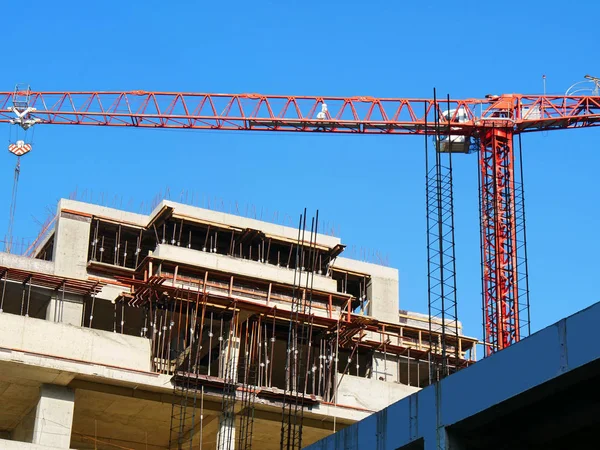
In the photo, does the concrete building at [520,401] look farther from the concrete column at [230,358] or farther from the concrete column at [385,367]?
the concrete column at [385,367]

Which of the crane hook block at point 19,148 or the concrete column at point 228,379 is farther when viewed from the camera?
the crane hook block at point 19,148

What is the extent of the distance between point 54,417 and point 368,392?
Result: 1305cm

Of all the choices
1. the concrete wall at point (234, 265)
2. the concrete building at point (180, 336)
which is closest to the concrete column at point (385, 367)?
the concrete building at point (180, 336)

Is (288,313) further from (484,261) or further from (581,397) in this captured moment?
(581,397)

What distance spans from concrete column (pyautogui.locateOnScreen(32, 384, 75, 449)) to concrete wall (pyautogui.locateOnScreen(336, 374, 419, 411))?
10968mm

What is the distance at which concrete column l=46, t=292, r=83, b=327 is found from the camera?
45.5 meters

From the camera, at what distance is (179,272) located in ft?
153

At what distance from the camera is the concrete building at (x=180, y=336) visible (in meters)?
42.3

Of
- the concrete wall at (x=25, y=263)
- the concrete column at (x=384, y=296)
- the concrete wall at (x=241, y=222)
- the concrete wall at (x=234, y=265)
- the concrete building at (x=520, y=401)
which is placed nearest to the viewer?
the concrete building at (x=520, y=401)

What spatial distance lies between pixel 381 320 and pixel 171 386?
1280 centimetres

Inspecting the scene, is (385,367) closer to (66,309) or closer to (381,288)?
(381,288)

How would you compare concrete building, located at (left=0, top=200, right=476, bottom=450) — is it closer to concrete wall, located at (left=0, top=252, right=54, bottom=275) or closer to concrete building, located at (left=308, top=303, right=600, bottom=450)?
concrete wall, located at (left=0, top=252, right=54, bottom=275)

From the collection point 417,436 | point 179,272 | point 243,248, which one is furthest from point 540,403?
point 243,248

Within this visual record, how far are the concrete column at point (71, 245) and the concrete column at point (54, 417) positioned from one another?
20.2 feet
